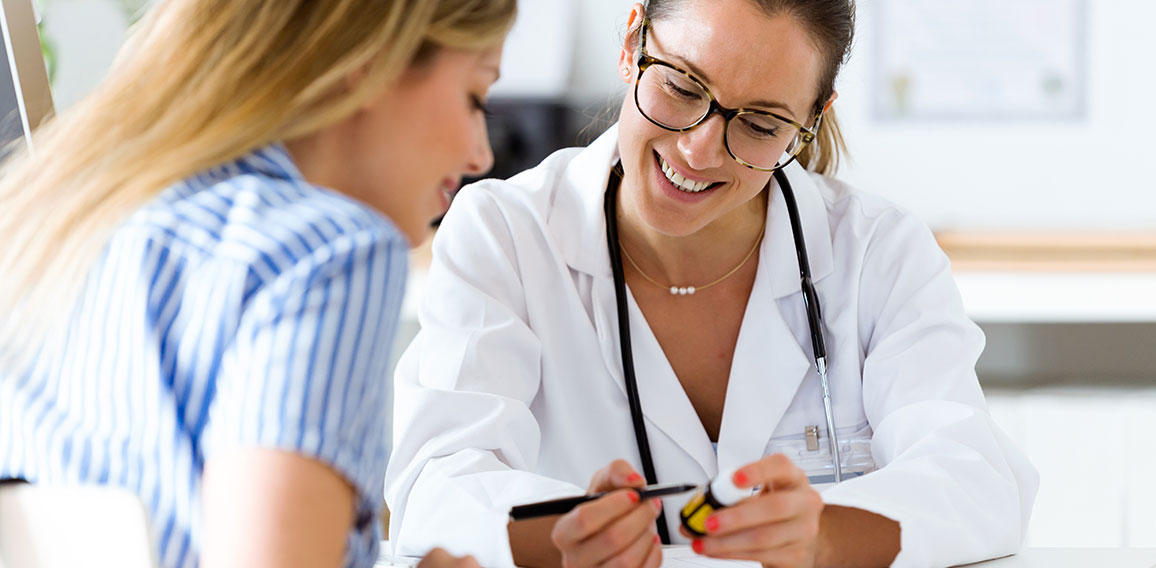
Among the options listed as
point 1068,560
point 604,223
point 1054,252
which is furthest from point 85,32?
point 1068,560

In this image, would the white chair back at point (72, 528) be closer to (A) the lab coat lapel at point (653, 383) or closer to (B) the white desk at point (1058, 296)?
(A) the lab coat lapel at point (653, 383)

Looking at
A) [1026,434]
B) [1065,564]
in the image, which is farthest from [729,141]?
[1026,434]

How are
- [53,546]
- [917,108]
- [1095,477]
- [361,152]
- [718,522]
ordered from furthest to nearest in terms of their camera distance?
[917,108]
[1095,477]
[718,522]
[361,152]
[53,546]

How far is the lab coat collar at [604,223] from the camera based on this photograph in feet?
5.15

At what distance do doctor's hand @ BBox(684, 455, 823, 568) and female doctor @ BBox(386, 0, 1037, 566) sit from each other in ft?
0.28

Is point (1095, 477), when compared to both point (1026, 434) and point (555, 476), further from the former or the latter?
point (555, 476)

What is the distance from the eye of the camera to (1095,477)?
2727 millimetres

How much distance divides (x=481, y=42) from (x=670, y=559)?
0.58m

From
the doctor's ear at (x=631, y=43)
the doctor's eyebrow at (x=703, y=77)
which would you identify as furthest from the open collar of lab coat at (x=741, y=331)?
the doctor's eyebrow at (x=703, y=77)

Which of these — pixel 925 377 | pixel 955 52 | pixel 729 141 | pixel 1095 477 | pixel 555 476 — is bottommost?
pixel 1095 477

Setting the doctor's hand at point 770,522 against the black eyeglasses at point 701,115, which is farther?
the black eyeglasses at point 701,115

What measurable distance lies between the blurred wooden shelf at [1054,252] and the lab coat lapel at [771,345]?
1.43 metres

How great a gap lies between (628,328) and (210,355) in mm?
888

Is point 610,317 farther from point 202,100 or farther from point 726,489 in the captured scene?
point 202,100
